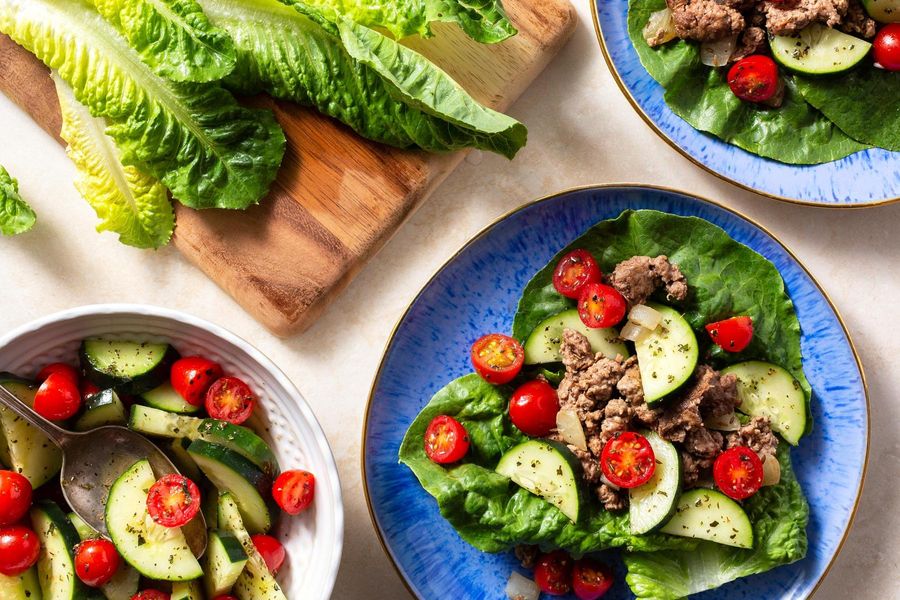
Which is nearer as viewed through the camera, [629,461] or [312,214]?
[629,461]

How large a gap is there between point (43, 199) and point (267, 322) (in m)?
1.03

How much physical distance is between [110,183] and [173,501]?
3.92 feet

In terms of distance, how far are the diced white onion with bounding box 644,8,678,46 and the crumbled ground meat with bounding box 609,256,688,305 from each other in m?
0.84

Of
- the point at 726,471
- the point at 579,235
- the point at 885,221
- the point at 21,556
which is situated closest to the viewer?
the point at 21,556

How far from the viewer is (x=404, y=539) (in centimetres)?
321

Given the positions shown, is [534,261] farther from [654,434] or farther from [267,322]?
[267,322]

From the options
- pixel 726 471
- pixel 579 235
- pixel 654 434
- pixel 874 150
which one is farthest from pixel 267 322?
pixel 874 150

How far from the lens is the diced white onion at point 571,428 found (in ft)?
10.2

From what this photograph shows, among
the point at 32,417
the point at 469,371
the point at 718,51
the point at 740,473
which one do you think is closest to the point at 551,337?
the point at 469,371

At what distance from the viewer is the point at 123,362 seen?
295 cm

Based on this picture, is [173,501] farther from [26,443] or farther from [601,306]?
[601,306]

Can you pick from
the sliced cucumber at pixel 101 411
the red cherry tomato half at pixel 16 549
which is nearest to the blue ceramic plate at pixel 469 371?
the sliced cucumber at pixel 101 411

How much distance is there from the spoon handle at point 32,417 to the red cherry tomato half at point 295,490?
73 cm

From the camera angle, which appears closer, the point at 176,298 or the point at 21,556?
the point at 21,556
